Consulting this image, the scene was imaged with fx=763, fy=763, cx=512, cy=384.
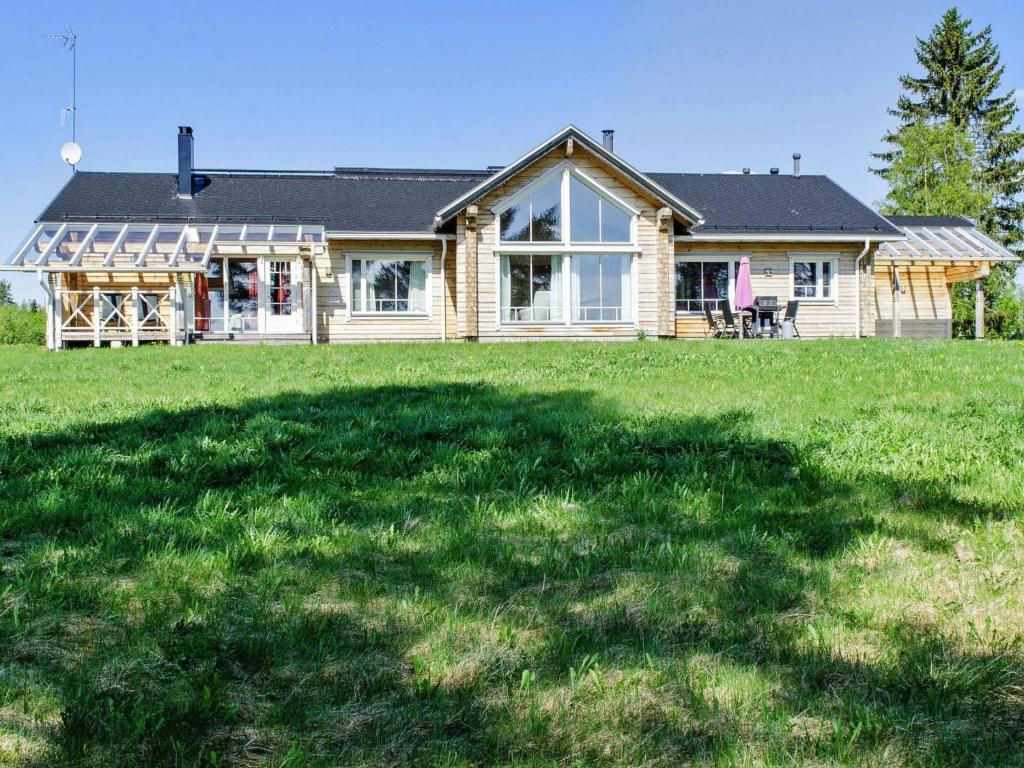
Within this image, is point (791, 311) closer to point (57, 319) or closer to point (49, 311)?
point (57, 319)

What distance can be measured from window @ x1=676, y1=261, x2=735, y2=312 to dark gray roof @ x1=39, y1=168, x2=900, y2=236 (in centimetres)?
107

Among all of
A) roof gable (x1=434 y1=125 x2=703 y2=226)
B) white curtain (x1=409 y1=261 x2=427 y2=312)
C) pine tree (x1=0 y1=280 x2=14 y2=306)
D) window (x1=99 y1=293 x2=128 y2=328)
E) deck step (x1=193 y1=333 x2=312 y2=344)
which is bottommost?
deck step (x1=193 y1=333 x2=312 y2=344)

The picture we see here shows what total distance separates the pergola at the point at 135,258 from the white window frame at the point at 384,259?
41.5 inches

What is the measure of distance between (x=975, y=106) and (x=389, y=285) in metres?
36.3

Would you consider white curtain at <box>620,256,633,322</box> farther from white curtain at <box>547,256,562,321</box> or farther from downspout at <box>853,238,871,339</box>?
downspout at <box>853,238,871,339</box>

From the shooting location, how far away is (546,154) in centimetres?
1964

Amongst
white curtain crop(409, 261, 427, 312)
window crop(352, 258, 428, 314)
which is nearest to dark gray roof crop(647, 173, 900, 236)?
white curtain crop(409, 261, 427, 312)

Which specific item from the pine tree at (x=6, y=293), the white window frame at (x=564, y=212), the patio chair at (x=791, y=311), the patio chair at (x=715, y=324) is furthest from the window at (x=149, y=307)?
the pine tree at (x=6, y=293)

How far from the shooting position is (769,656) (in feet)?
6.66

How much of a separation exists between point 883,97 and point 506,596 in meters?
47.5

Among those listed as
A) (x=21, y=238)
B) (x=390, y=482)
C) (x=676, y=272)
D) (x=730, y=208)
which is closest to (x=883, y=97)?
(x=730, y=208)

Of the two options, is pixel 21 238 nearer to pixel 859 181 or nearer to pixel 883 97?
pixel 859 181

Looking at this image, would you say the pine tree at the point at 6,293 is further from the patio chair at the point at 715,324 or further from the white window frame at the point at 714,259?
the patio chair at the point at 715,324

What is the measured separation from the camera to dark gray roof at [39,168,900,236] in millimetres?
22531
